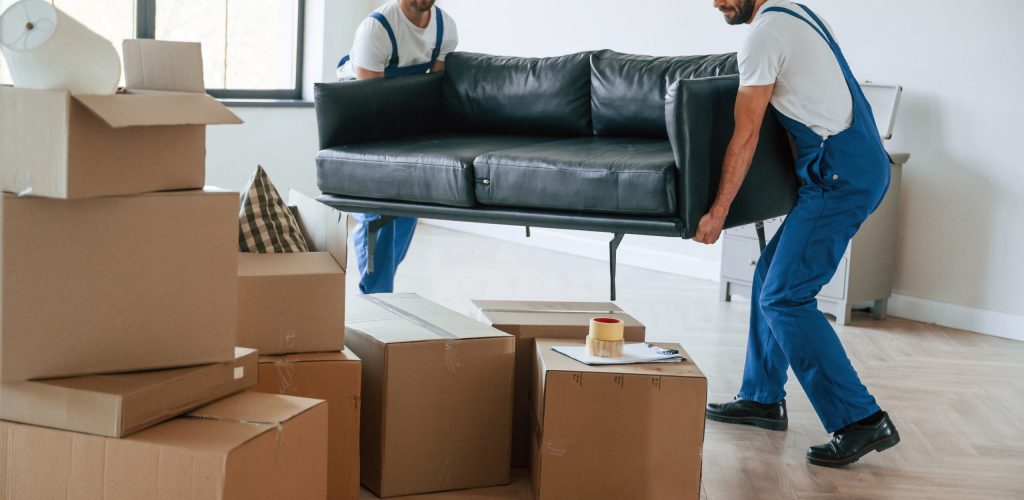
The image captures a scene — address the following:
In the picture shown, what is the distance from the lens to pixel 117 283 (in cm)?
188

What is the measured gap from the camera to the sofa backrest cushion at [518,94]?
149 inches

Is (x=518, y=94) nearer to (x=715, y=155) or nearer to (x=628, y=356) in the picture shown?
(x=715, y=155)

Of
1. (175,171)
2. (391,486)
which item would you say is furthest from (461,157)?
(175,171)

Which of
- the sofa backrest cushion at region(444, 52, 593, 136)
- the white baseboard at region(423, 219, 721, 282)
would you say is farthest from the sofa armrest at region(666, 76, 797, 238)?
the white baseboard at region(423, 219, 721, 282)

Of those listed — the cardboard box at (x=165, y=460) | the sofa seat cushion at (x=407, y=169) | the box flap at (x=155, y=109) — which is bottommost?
the cardboard box at (x=165, y=460)

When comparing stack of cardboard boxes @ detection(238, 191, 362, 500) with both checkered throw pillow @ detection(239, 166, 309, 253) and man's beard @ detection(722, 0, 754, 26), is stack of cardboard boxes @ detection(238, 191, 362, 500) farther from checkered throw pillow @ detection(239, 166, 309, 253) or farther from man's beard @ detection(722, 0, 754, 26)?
man's beard @ detection(722, 0, 754, 26)

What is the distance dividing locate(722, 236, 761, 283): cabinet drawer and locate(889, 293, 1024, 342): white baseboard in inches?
24.1

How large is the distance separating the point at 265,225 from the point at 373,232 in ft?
3.52

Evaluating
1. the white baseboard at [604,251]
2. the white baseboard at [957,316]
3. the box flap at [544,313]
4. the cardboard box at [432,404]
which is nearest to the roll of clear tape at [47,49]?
the cardboard box at [432,404]

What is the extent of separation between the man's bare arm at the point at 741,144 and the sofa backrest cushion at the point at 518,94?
41.9 inches

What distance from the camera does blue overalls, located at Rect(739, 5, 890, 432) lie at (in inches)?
109

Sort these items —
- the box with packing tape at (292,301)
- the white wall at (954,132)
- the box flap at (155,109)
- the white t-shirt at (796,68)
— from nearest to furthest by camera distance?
the box flap at (155,109) → the box with packing tape at (292,301) → the white t-shirt at (796,68) → the white wall at (954,132)

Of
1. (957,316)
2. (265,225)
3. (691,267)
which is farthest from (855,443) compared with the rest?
(691,267)

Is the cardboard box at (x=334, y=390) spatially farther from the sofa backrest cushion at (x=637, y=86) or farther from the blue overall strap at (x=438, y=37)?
the blue overall strap at (x=438, y=37)
